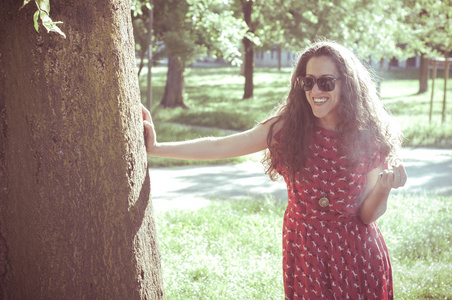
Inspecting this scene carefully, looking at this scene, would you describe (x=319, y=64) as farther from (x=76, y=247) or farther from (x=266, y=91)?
(x=266, y=91)

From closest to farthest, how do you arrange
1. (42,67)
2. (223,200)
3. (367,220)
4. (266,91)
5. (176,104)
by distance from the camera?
(42,67) < (367,220) < (223,200) < (176,104) < (266,91)

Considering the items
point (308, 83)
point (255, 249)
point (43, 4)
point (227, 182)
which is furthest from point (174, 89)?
point (43, 4)

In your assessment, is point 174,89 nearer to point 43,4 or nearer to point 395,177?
point 395,177

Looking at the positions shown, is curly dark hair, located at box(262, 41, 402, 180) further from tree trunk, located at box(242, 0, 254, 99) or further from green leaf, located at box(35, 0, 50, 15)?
tree trunk, located at box(242, 0, 254, 99)

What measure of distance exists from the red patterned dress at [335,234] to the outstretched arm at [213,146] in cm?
29

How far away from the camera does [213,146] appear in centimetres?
296

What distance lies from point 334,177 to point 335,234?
280 mm

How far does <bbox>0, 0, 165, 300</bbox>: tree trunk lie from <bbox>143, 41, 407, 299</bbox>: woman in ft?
1.27

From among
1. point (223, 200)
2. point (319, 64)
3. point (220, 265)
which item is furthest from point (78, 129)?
point (223, 200)

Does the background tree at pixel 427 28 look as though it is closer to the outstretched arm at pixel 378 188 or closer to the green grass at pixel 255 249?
the green grass at pixel 255 249

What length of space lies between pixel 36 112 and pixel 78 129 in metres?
0.19

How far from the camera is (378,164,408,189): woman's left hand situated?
256cm

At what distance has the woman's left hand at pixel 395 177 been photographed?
2561 millimetres

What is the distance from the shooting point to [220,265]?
5.04m
